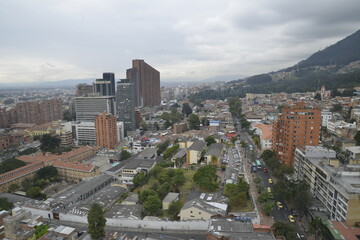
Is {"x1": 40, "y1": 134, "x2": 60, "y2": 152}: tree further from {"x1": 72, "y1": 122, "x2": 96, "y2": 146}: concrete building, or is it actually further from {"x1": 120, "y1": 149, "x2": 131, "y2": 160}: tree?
{"x1": 120, "y1": 149, "x2": 131, "y2": 160}: tree

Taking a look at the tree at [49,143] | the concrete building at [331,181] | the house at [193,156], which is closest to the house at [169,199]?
the house at [193,156]

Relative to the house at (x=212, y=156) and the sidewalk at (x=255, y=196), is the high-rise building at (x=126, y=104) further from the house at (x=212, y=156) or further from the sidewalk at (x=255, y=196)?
A: the sidewalk at (x=255, y=196)

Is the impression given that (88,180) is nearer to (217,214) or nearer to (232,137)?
(217,214)

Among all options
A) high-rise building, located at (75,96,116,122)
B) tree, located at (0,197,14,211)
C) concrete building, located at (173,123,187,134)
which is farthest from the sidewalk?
high-rise building, located at (75,96,116,122)

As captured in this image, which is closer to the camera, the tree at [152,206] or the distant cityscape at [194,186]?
the distant cityscape at [194,186]

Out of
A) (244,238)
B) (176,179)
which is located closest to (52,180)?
(176,179)

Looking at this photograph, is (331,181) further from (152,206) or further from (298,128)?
(152,206)
